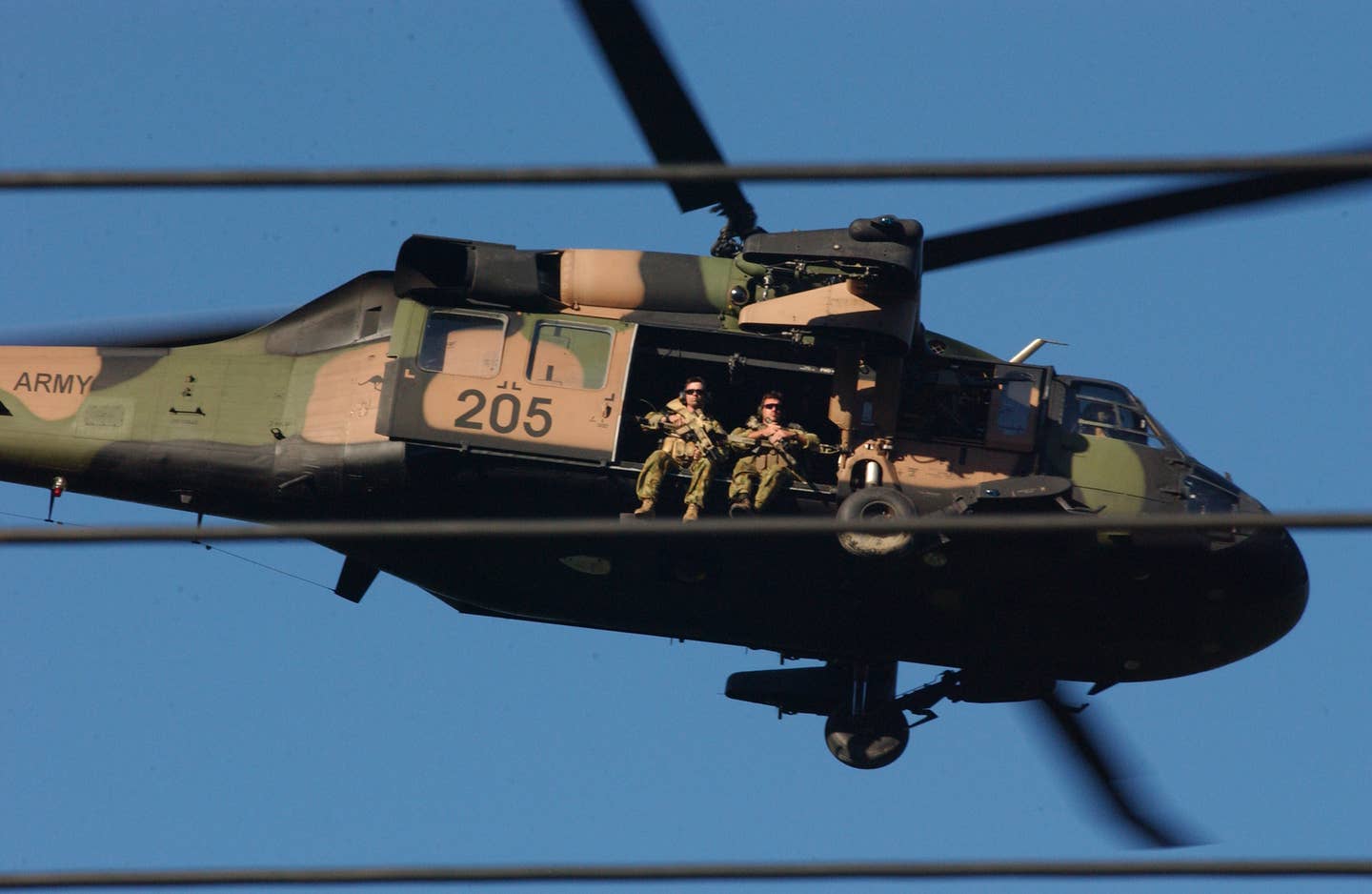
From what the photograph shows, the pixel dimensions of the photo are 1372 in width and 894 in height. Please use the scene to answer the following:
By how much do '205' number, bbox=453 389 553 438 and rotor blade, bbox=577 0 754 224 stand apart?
2313mm

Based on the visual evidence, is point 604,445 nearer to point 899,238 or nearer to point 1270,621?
point 899,238

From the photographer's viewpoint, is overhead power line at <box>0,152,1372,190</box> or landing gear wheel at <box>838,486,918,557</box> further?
landing gear wheel at <box>838,486,918,557</box>

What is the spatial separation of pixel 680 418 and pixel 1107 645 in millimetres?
4032

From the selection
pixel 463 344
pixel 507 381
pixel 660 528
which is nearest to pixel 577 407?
pixel 507 381

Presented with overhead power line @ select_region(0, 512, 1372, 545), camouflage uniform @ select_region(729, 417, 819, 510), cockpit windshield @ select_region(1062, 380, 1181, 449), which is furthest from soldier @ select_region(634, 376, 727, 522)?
overhead power line @ select_region(0, 512, 1372, 545)

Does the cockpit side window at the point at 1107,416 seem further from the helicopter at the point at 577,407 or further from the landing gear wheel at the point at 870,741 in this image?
the landing gear wheel at the point at 870,741

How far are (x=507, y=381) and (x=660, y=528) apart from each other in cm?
880

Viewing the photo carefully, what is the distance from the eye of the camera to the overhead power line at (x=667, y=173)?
15.3 feet

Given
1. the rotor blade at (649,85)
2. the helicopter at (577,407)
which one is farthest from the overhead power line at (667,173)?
the helicopter at (577,407)

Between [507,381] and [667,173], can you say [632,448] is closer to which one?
[507,381]

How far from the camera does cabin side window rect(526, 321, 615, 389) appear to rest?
13.8 metres

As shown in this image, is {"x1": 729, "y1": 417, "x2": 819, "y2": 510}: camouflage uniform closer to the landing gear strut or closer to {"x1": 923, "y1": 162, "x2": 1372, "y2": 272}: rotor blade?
{"x1": 923, "y1": 162, "x2": 1372, "y2": 272}: rotor blade

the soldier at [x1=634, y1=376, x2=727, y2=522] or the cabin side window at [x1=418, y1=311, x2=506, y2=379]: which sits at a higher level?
the cabin side window at [x1=418, y1=311, x2=506, y2=379]

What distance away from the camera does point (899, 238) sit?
43.0 feet
